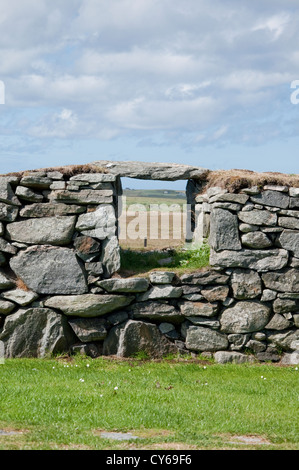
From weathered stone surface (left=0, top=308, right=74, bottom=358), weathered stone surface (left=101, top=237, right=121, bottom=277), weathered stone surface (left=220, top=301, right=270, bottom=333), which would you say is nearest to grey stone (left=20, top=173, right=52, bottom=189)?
weathered stone surface (left=101, top=237, right=121, bottom=277)

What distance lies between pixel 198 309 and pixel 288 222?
2.55 metres

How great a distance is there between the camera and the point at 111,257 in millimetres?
11188

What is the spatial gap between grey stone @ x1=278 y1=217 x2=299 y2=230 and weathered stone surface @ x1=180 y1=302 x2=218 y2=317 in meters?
2.13

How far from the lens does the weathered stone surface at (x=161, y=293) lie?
36.2 feet

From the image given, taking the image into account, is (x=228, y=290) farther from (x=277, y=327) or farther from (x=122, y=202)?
(x=122, y=202)

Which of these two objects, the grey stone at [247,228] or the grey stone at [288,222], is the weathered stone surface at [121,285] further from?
the grey stone at [288,222]

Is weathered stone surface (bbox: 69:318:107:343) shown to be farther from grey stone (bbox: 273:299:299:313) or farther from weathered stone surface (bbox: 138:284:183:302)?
grey stone (bbox: 273:299:299:313)

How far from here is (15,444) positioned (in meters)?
5.86

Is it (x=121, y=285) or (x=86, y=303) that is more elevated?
(x=121, y=285)

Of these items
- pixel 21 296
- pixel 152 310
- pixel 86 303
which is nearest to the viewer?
pixel 86 303

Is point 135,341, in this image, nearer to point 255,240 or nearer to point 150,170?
point 255,240

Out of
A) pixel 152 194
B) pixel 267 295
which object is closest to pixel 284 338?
pixel 267 295
